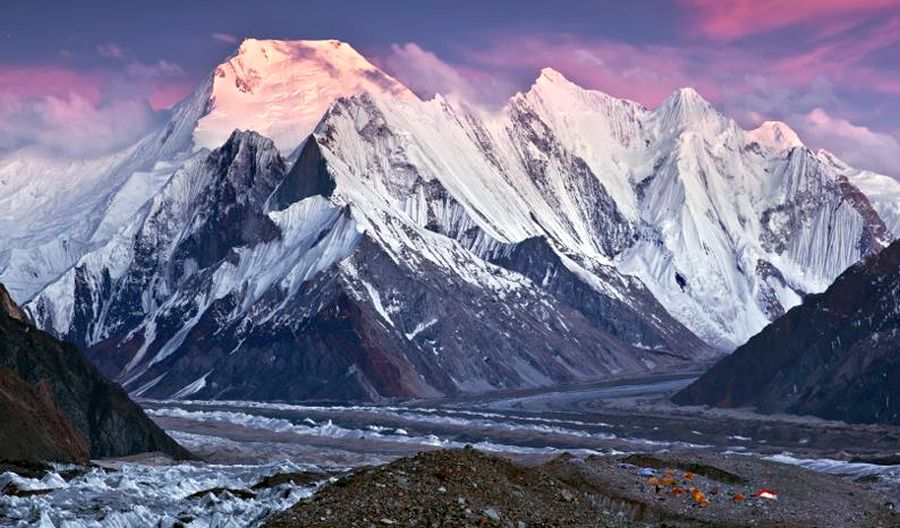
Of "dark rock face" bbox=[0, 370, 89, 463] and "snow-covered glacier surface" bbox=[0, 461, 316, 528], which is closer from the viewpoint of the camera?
"snow-covered glacier surface" bbox=[0, 461, 316, 528]

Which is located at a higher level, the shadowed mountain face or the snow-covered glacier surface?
the shadowed mountain face

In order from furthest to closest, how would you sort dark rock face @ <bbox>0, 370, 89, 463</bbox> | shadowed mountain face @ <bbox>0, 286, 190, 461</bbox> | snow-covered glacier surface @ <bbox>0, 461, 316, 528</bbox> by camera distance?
shadowed mountain face @ <bbox>0, 286, 190, 461</bbox> → dark rock face @ <bbox>0, 370, 89, 463</bbox> → snow-covered glacier surface @ <bbox>0, 461, 316, 528</bbox>

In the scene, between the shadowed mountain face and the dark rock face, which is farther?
the shadowed mountain face

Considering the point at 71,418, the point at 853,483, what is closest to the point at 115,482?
the point at 853,483

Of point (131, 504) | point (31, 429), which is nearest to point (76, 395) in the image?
point (31, 429)

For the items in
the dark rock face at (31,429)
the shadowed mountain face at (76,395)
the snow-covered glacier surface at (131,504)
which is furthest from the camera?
the shadowed mountain face at (76,395)

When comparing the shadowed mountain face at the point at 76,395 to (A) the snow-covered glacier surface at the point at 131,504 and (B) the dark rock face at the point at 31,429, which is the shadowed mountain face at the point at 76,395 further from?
(A) the snow-covered glacier surface at the point at 131,504

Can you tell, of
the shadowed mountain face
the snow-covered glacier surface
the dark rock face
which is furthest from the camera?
the shadowed mountain face

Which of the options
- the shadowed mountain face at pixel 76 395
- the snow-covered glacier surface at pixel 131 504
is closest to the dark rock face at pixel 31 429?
the shadowed mountain face at pixel 76 395

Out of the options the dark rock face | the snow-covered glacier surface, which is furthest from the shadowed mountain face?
the snow-covered glacier surface

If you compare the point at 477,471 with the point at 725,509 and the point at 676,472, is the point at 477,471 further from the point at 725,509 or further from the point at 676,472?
the point at 676,472

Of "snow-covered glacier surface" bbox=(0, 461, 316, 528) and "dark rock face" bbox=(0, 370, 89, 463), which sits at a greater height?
"dark rock face" bbox=(0, 370, 89, 463)

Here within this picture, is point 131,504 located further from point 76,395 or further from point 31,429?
point 76,395

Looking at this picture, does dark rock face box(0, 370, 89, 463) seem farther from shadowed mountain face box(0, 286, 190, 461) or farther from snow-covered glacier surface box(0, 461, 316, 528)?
snow-covered glacier surface box(0, 461, 316, 528)
